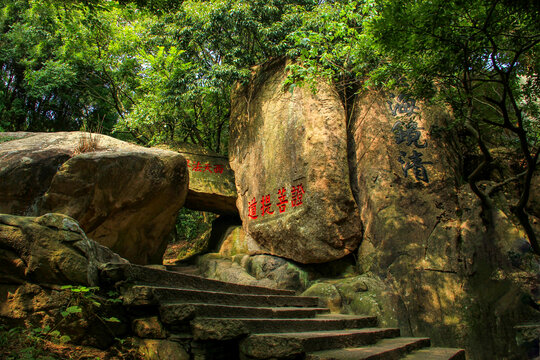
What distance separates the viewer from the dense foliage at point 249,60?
12.0 ft

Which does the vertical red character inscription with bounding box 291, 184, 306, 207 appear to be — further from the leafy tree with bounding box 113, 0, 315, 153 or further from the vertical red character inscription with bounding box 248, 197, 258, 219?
the leafy tree with bounding box 113, 0, 315, 153

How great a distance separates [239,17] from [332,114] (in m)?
3.87

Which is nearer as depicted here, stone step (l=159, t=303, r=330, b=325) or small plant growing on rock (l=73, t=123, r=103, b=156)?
stone step (l=159, t=303, r=330, b=325)

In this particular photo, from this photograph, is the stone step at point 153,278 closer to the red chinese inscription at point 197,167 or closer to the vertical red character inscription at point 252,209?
the vertical red character inscription at point 252,209

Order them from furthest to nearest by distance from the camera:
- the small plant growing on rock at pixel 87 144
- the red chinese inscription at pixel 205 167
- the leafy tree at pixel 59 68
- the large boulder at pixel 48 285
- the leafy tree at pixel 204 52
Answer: the leafy tree at pixel 59 68
the red chinese inscription at pixel 205 167
the leafy tree at pixel 204 52
the small plant growing on rock at pixel 87 144
the large boulder at pixel 48 285

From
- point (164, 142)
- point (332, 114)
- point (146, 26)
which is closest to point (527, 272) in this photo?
point (332, 114)

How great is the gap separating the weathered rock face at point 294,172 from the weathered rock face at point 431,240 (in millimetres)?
502

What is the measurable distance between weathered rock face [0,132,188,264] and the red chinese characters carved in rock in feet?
5.65

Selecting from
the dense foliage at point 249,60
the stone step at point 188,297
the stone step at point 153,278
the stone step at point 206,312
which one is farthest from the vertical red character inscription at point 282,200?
the stone step at point 206,312

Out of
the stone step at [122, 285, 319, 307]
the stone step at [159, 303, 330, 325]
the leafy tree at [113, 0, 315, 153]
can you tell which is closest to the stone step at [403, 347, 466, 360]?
the stone step at [159, 303, 330, 325]

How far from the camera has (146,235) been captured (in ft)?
26.9

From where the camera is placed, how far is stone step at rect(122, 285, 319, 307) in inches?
124

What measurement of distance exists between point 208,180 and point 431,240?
6127 millimetres

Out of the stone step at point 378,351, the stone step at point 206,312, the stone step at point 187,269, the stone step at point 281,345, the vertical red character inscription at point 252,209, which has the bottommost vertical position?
the stone step at point 378,351
